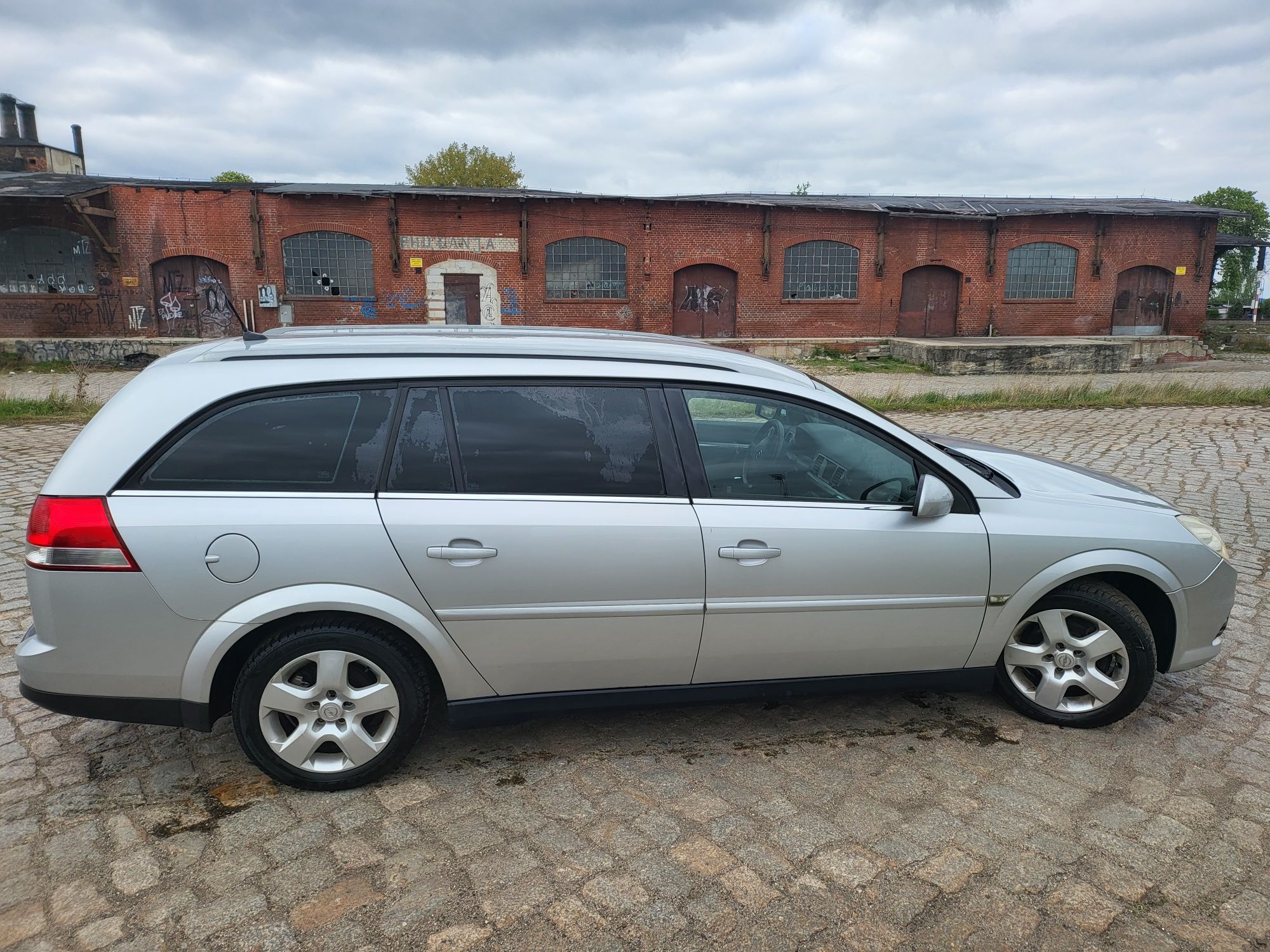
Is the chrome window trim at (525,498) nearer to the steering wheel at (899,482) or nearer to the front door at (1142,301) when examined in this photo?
the steering wheel at (899,482)

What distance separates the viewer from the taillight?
276 centimetres

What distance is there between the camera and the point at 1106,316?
28.7 meters

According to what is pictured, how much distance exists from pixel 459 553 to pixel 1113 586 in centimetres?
281

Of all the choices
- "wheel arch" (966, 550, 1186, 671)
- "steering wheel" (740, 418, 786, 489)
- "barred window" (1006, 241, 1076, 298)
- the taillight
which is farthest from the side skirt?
"barred window" (1006, 241, 1076, 298)

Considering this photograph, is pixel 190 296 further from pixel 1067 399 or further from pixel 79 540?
pixel 79 540

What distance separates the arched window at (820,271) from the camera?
27.1 metres

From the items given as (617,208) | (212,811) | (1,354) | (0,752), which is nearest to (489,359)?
(212,811)

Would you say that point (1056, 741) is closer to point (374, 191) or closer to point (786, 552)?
point (786, 552)

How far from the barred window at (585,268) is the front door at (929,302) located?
32.4ft

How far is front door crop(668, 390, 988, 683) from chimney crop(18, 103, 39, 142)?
53.0m

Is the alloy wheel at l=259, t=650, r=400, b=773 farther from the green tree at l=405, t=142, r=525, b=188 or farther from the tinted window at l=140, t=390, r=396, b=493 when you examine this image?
the green tree at l=405, t=142, r=525, b=188

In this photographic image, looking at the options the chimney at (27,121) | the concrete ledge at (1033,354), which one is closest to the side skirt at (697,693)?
the concrete ledge at (1033,354)

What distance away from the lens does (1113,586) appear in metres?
3.55

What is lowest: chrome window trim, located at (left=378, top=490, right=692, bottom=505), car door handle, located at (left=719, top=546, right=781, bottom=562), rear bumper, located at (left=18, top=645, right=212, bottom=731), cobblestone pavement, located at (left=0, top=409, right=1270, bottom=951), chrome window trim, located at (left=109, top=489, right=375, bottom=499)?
cobblestone pavement, located at (left=0, top=409, right=1270, bottom=951)
